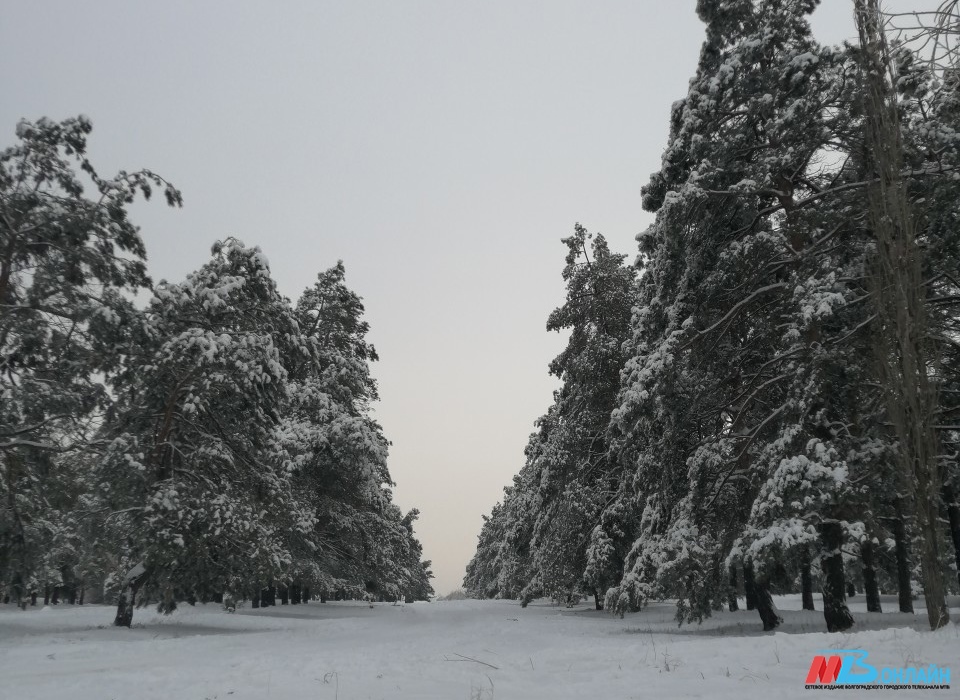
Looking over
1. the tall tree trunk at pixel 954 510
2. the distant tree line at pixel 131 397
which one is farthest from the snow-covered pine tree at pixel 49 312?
the tall tree trunk at pixel 954 510

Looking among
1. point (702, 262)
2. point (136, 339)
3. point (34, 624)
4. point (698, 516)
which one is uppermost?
point (702, 262)

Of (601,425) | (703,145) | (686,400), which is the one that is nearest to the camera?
(703,145)

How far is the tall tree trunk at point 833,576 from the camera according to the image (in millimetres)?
13180

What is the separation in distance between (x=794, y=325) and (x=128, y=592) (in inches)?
701

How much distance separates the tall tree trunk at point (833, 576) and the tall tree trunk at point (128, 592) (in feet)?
53.8

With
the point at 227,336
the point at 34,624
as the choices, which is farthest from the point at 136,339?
the point at 34,624

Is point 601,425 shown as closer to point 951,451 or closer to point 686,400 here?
point 686,400

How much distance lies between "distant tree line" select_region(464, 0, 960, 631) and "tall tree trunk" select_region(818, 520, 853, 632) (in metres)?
0.04

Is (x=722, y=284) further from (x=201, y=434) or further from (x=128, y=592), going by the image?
(x=128, y=592)

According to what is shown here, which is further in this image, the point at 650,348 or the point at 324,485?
the point at 324,485

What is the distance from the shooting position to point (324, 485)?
3158cm

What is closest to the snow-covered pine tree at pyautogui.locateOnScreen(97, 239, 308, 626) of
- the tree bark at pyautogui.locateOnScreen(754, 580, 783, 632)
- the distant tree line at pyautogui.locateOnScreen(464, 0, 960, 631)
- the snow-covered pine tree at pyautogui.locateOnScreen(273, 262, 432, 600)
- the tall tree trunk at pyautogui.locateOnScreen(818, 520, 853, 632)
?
the snow-covered pine tree at pyautogui.locateOnScreen(273, 262, 432, 600)

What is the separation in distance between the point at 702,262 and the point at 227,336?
1242 centimetres

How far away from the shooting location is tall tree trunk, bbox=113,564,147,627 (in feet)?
60.6
